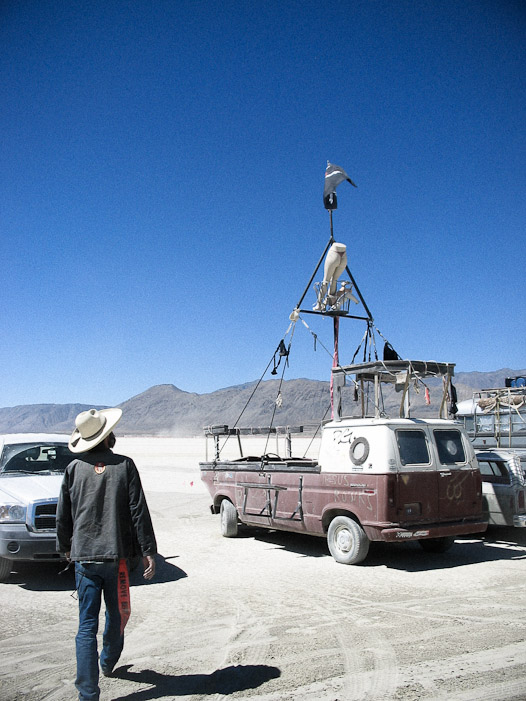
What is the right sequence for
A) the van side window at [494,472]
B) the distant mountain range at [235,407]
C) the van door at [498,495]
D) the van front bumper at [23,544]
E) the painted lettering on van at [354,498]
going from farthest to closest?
the distant mountain range at [235,407], the van side window at [494,472], the van door at [498,495], the painted lettering on van at [354,498], the van front bumper at [23,544]

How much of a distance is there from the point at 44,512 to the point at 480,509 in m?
6.17

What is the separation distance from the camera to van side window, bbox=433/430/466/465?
9.09m

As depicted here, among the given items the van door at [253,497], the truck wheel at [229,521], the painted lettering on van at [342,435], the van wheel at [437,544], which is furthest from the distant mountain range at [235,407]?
the painted lettering on van at [342,435]

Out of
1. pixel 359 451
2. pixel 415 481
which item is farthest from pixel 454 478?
pixel 359 451

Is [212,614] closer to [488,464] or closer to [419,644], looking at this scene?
[419,644]

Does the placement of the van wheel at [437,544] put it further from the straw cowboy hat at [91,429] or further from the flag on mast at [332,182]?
the flag on mast at [332,182]

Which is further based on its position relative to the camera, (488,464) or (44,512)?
(488,464)

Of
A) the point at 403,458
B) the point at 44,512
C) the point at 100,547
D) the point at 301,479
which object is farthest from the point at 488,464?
the point at 100,547

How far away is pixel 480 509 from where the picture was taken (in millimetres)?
9258

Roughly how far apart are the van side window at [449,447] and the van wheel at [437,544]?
1.33 m

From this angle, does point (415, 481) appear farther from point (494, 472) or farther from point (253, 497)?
point (253, 497)

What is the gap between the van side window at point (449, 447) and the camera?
29.8 ft

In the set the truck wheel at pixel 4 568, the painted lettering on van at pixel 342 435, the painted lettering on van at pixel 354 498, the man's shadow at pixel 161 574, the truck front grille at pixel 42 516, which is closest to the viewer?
the truck front grille at pixel 42 516

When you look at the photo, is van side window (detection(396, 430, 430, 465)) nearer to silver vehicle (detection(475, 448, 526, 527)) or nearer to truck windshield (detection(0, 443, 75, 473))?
silver vehicle (detection(475, 448, 526, 527))
